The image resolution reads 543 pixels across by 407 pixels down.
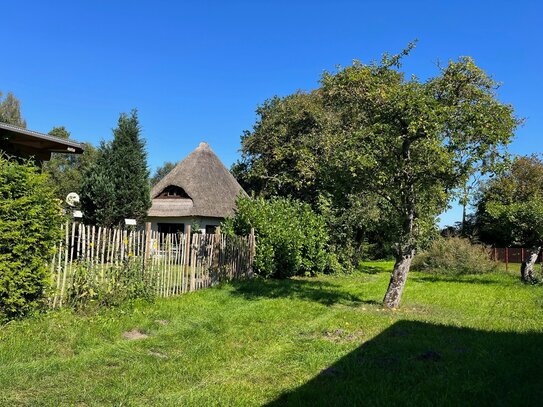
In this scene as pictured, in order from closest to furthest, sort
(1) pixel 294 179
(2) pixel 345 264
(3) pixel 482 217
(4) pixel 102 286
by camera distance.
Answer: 1. (4) pixel 102 286
2. (2) pixel 345 264
3. (1) pixel 294 179
4. (3) pixel 482 217

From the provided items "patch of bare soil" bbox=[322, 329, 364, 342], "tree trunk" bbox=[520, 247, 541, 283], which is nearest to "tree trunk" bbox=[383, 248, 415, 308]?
"patch of bare soil" bbox=[322, 329, 364, 342]

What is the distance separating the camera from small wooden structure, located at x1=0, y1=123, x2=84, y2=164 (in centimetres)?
898

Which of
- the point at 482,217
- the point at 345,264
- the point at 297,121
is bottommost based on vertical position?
the point at 345,264

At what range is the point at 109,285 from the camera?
835cm

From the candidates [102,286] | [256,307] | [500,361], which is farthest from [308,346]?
[102,286]

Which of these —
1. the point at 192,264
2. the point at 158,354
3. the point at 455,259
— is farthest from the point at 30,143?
the point at 455,259

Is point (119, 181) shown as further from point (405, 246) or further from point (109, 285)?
point (405, 246)

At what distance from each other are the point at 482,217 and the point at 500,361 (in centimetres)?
3536

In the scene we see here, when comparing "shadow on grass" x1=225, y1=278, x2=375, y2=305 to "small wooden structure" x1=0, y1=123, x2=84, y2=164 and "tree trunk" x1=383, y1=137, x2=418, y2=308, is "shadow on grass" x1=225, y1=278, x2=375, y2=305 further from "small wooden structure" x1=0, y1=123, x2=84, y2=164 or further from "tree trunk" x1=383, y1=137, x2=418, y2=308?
"small wooden structure" x1=0, y1=123, x2=84, y2=164

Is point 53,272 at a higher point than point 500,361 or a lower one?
higher

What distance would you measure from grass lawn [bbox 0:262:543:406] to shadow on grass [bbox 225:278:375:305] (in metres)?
1.41

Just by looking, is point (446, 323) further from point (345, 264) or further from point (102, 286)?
point (345, 264)

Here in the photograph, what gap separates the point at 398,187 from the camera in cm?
1041

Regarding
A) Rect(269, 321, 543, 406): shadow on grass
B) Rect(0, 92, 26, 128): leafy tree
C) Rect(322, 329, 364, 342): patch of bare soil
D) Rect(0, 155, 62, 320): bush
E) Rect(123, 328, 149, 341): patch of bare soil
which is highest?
Rect(0, 92, 26, 128): leafy tree
